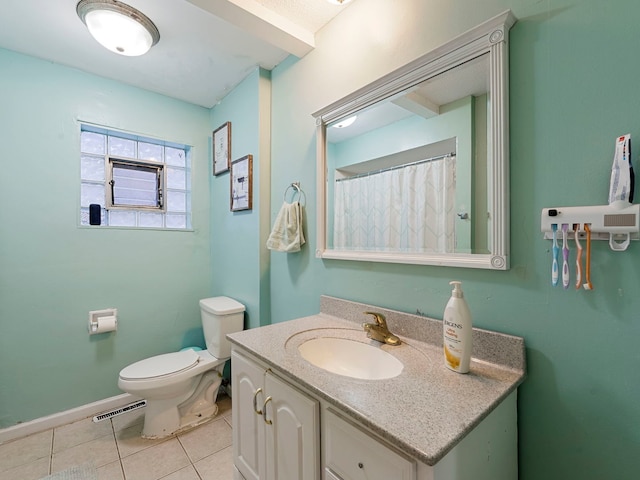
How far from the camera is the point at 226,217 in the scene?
223 centimetres

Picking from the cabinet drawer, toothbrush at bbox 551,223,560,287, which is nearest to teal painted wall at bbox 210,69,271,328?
the cabinet drawer

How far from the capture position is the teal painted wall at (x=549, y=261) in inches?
26.8

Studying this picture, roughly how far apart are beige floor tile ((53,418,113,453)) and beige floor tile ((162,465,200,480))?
651 millimetres

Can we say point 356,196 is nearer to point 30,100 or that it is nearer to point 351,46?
point 351,46

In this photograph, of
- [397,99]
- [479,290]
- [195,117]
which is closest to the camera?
[479,290]

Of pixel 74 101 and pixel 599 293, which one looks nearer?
pixel 599 293

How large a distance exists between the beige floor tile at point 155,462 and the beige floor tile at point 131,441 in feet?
0.12

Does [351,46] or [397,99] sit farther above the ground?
[351,46]

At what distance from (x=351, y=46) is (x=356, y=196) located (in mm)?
717

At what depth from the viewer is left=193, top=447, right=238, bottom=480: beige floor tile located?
1.42 metres

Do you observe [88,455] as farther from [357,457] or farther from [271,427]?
[357,457]

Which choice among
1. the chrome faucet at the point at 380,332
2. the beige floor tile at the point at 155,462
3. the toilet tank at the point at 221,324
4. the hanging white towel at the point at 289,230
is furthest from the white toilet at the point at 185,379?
the chrome faucet at the point at 380,332

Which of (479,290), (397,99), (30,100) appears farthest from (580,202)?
(30,100)

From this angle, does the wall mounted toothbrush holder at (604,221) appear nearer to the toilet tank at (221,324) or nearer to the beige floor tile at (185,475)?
the toilet tank at (221,324)
